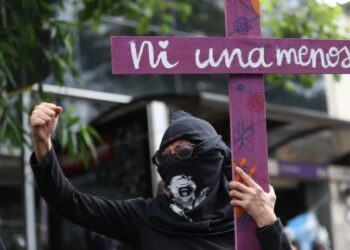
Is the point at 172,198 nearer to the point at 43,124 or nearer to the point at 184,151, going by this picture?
the point at 184,151

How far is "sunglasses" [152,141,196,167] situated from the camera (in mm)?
3010

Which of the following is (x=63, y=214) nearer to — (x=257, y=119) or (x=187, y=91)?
(x=257, y=119)

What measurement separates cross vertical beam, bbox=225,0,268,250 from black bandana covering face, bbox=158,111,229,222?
18cm

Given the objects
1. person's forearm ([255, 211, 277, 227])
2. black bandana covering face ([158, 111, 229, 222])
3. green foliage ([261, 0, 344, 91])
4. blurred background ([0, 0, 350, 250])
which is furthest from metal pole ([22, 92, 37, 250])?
person's forearm ([255, 211, 277, 227])

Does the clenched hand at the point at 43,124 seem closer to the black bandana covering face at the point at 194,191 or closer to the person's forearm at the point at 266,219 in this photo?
the black bandana covering face at the point at 194,191

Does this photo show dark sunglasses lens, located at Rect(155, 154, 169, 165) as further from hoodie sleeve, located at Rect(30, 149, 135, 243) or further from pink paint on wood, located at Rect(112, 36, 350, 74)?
pink paint on wood, located at Rect(112, 36, 350, 74)

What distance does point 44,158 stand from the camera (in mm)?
2865

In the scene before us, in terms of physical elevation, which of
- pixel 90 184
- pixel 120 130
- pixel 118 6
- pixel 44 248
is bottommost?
pixel 44 248

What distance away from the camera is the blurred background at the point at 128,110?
6.10 metres

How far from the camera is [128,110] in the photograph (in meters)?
9.03

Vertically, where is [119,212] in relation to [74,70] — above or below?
below

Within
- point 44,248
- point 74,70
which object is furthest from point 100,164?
point 74,70

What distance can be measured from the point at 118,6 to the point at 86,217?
417 cm

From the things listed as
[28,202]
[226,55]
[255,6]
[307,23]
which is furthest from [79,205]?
[307,23]
